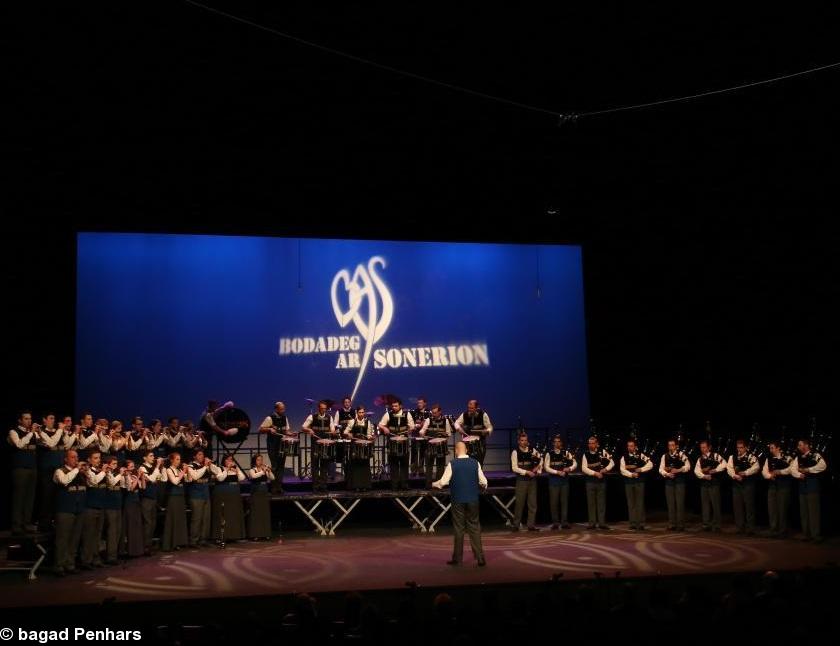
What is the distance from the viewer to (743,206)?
52.9 ft

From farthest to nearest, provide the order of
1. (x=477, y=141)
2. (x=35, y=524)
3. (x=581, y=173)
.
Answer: (x=581, y=173) < (x=477, y=141) < (x=35, y=524)

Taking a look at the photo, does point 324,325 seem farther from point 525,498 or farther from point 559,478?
point 559,478

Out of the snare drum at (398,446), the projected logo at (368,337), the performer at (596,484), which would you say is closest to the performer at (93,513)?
the snare drum at (398,446)

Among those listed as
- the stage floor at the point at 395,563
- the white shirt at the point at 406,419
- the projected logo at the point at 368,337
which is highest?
the projected logo at the point at 368,337

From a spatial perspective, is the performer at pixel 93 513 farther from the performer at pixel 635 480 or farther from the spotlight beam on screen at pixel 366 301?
the performer at pixel 635 480

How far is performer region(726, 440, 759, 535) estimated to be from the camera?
567 inches

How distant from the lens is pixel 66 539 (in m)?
11.4

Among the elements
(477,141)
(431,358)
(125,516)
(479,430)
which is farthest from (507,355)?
(125,516)

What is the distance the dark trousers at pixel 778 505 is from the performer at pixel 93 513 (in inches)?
398

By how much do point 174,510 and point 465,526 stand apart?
4635mm

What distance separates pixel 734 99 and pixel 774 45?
1.81 meters

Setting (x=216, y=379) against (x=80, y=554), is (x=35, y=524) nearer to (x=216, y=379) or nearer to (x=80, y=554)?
(x=80, y=554)

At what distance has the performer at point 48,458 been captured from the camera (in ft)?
44.0

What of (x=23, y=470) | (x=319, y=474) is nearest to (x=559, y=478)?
(x=319, y=474)
